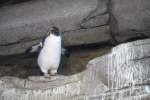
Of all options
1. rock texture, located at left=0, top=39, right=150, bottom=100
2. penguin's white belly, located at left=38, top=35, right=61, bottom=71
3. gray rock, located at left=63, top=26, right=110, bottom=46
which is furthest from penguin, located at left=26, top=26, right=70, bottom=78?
rock texture, located at left=0, top=39, right=150, bottom=100

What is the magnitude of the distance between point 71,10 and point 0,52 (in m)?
0.82

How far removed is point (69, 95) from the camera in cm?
458

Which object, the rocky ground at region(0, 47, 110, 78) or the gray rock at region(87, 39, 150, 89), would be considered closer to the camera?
the gray rock at region(87, 39, 150, 89)

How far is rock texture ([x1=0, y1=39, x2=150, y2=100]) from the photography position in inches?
166

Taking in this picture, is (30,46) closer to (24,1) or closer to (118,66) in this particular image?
(24,1)

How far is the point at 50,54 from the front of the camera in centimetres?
549

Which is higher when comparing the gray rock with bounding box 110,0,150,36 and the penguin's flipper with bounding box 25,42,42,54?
the gray rock with bounding box 110,0,150,36

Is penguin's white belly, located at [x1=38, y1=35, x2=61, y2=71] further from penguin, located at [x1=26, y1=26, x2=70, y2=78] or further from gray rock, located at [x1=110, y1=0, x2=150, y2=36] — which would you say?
gray rock, located at [x1=110, y1=0, x2=150, y2=36]

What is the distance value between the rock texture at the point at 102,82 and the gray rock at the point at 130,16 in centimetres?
57

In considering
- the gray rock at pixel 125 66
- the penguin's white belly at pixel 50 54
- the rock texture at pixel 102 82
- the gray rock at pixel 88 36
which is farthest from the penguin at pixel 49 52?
the gray rock at pixel 125 66

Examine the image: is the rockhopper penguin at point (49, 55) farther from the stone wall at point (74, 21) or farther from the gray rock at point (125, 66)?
the gray rock at point (125, 66)

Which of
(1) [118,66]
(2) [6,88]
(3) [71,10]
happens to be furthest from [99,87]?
(3) [71,10]

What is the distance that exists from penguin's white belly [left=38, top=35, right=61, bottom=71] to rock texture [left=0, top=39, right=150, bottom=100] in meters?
0.53

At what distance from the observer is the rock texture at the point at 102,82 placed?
166 inches
